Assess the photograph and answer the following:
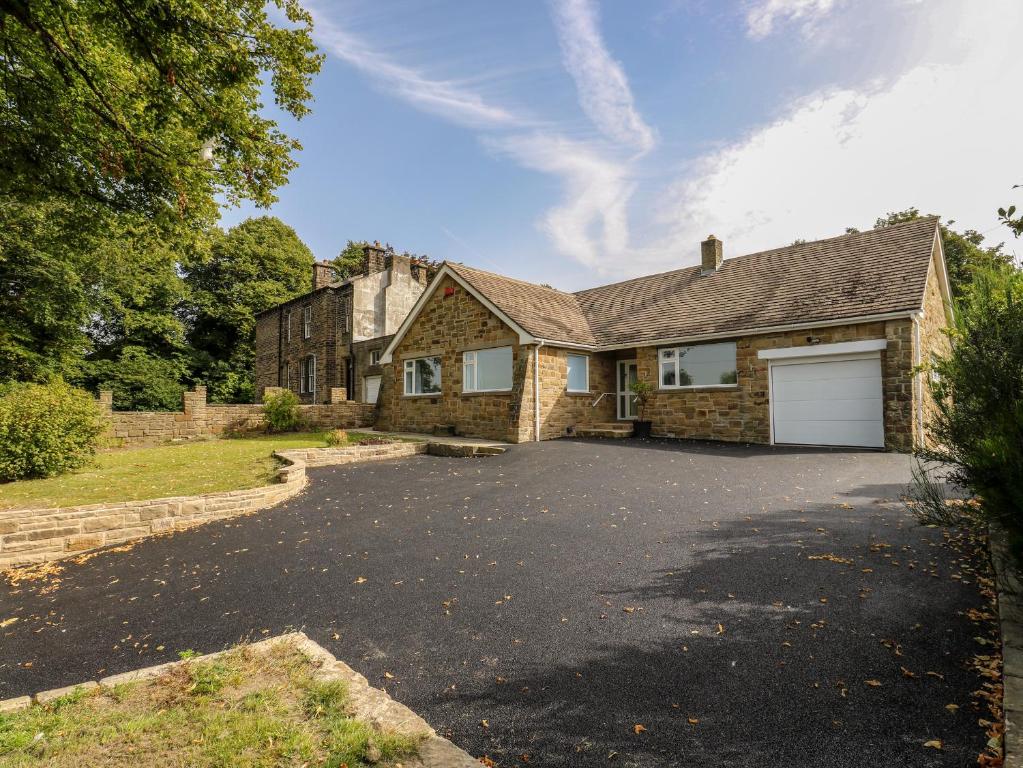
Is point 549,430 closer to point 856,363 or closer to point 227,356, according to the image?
point 856,363

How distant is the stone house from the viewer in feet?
94.6

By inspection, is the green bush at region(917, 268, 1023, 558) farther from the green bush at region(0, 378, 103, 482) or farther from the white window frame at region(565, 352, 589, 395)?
the green bush at region(0, 378, 103, 482)

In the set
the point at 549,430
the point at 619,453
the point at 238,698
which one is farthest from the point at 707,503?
the point at 549,430

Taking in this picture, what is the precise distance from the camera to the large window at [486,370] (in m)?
16.9

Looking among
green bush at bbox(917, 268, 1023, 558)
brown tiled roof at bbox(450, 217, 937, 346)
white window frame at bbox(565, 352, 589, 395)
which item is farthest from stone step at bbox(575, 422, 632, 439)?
green bush at bbox(917, 268, 1023, 558)

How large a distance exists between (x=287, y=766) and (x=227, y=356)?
44589 mm

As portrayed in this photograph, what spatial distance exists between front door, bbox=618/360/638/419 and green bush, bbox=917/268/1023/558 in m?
13.0

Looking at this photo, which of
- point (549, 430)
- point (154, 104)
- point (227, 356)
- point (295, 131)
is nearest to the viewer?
point (154, 104)

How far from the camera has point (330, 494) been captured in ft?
31.4

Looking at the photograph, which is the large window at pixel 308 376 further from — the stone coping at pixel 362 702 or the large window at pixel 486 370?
the stone coping at pixel 362 702

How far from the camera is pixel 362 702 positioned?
289 cm

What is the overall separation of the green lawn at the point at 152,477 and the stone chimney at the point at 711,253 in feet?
51.9

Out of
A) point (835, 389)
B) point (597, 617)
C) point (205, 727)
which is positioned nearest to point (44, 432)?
point (205, 727)

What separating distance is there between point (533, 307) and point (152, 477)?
1300 centimetres
